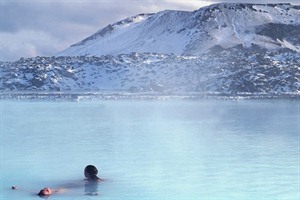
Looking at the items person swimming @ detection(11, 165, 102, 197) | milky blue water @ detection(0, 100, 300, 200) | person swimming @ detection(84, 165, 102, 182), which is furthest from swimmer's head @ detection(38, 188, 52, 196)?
person swimming @ detection(84, 165, 102, 182)

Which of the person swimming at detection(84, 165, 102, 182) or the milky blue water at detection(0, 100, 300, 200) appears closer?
the milky blue water at detection(0, 100, 300, 200)

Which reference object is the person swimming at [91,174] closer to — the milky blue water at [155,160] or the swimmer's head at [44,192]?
the milky blue water at [155,160]

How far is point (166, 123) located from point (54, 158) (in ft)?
97.3

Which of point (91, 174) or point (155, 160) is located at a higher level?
point (91, 174)

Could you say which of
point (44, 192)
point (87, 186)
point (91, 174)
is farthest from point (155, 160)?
point (44, 192)

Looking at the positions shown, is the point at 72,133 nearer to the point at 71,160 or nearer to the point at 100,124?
the point at 100,124

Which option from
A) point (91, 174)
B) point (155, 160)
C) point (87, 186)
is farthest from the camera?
point (155, 160)

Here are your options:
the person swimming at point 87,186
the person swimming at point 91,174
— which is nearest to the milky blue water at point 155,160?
the person swimming at point 87,186

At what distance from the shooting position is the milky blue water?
2759 centimetres

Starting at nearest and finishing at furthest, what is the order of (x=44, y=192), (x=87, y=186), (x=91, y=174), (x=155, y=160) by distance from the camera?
(x=44, y=192) < (x=87, y=186) < (x=91, y=174) < (x=155, y=160)

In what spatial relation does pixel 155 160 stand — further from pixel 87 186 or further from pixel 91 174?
pixel 87 186

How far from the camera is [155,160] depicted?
3669cm

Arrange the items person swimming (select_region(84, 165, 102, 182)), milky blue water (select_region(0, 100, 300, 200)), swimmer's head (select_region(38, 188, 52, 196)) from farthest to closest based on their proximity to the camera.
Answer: person swimming (select_region(84, 165, 102, 182)) → milky blue water (select_region(0, 100, 300, 200)) → swimmer's head (select_region(38, 188, 52, 196))

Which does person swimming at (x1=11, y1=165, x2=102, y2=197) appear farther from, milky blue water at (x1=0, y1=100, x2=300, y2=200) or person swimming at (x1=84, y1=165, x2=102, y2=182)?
milky blue water at (x1=0, y1=100, x2=300, y2=200)
